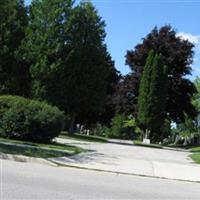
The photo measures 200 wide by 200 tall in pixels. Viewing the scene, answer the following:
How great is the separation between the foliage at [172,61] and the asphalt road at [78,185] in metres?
39.4

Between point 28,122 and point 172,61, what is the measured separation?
31656 mm

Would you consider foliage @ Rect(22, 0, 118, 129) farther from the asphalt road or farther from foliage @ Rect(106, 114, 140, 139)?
foliage @ Rect(106, 114, 140, 139)

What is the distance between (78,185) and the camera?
1196 cm

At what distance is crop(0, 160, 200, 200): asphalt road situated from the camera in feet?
33.7

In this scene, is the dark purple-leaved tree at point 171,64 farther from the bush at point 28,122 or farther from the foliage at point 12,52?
the bush at point 28,122

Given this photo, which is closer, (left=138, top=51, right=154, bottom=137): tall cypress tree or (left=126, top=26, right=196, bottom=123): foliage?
(left=138, top=51, right=154, bottom=137): tall cypress tree

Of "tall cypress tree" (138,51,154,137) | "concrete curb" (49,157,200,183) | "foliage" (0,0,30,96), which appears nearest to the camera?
"concrete curb" (49,157,200,183)

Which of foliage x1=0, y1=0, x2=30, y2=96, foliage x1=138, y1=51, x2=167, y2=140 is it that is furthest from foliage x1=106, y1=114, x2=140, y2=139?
foliage x1=0, y1=0, x2=30, y2=96

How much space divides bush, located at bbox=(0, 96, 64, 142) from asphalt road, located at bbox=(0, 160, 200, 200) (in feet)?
28.7

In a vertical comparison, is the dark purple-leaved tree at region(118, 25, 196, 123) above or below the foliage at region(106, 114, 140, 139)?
above

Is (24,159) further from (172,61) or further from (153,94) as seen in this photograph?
(172,61)

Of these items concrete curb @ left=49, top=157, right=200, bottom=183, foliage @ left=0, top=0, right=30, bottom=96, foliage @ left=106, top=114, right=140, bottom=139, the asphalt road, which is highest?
foliage @ left=0, top=0, right=30, bottom=96

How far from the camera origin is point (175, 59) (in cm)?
5438

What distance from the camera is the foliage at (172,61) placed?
54.1 meters
